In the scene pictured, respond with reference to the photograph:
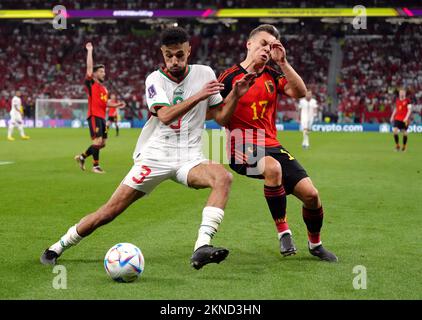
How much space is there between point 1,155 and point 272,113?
53.0ft

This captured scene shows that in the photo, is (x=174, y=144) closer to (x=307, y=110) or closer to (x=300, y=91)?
(x=300, y=91)

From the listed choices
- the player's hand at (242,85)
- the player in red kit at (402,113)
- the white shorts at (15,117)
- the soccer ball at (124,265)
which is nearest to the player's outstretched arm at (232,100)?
the player's hand at (242,85)

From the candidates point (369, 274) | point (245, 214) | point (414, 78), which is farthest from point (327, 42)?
point (369, 274)

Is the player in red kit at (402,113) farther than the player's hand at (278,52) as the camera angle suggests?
Yes

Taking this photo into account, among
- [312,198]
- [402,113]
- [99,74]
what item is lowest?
[402,113]

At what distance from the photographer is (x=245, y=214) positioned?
33.5 feet

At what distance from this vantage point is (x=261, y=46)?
7039 millimetres

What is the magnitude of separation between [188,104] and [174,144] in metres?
0.60

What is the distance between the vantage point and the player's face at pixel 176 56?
20.2ft

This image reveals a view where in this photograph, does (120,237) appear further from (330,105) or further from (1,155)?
(330,105)

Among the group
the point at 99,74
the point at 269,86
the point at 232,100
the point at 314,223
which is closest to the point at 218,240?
the point at 314,223

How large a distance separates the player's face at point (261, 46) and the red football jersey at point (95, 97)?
1018 centimetres

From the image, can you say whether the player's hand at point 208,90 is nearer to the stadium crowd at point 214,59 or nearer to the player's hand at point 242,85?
the player's hand at point 242,85

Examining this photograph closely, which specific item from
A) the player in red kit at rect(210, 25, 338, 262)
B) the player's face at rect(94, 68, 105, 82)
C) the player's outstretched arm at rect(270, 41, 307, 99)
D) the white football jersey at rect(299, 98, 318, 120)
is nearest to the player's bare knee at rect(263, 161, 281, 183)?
the player in red kit at rect(210, 25, 338, 262)
